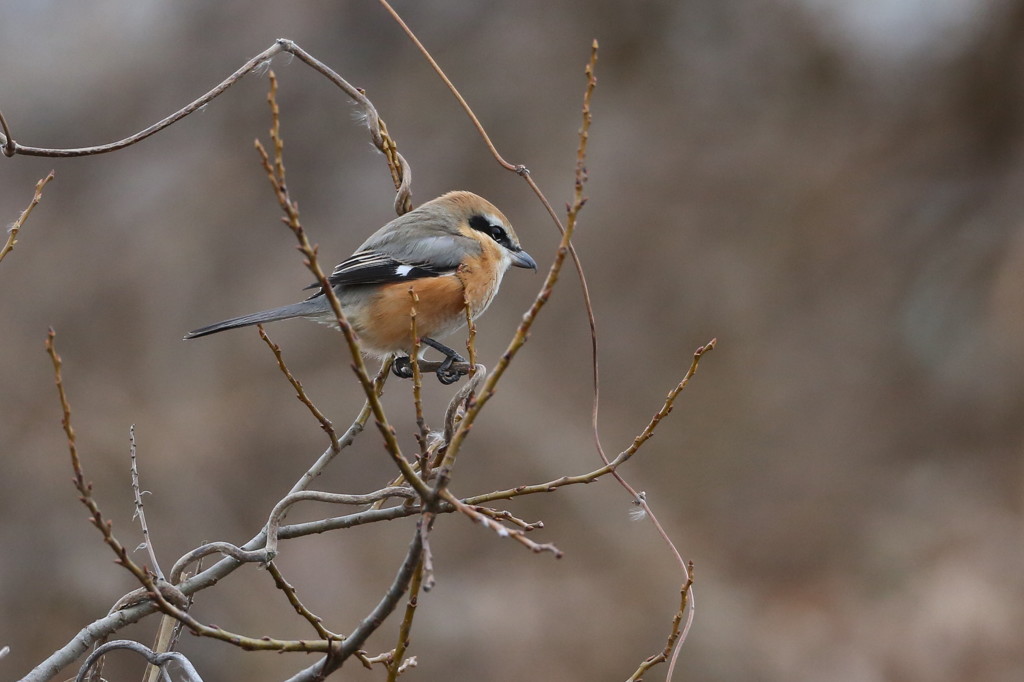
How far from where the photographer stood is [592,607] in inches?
282

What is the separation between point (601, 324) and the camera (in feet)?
26.8

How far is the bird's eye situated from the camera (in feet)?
10.9

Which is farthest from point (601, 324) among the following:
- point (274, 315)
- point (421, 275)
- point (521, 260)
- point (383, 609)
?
point (383, 609)

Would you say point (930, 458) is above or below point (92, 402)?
above

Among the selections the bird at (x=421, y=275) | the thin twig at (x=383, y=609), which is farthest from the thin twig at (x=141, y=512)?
the bird at (x=421, y=275)

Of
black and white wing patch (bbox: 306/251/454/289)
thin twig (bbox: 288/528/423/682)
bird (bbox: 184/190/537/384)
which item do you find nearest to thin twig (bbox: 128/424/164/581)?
thin twig (bbox: 288/528/423/682)

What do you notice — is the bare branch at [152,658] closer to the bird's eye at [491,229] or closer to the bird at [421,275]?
the bird at [421,275]

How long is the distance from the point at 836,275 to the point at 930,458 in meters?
1.70

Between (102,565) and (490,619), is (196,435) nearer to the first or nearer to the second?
(102,565)

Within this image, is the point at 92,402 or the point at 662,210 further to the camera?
the point at 662,210

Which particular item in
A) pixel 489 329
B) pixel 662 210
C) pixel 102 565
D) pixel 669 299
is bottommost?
pixel 102 565

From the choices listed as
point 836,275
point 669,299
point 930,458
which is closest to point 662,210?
point 669,299

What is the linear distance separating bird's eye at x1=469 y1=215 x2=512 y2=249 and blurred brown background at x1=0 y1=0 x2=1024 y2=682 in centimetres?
403

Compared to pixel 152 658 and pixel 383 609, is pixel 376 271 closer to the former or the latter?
pixel 152 658
